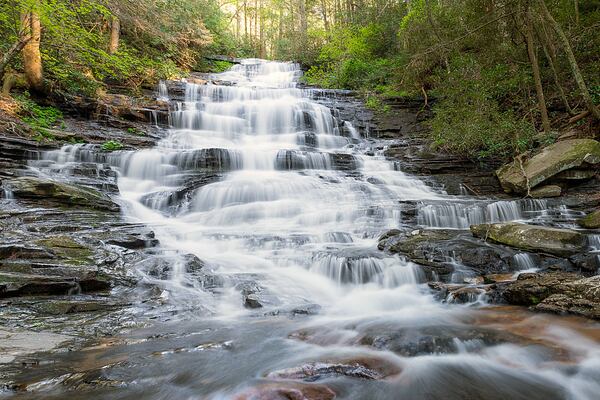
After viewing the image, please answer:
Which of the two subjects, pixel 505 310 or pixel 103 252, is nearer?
pixel 505 310

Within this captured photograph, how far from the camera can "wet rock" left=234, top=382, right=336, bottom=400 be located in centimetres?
259

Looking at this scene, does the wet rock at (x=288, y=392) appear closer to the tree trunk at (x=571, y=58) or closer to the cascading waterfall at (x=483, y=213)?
the cascading waterfall at (x=483, y=213)

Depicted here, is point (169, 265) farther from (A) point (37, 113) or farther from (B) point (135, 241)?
(A) point (37, 113)

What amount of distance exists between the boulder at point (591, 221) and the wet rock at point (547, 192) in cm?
141

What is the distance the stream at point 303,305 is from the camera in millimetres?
3014

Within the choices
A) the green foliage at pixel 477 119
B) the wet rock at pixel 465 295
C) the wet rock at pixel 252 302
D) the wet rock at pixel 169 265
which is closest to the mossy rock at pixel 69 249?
the wet rock at pixel 169 265

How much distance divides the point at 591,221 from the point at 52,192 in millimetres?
9896

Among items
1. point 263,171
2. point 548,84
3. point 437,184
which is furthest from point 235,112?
point 548,84

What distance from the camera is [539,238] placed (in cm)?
605

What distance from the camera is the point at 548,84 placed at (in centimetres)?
1177

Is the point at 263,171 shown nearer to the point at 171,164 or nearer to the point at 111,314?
the point at 171,164

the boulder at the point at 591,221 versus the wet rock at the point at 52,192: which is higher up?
the wet rock at the point at 52,192

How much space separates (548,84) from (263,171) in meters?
8.90

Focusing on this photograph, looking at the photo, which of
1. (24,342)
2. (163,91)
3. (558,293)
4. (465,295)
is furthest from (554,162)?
(163,91)
